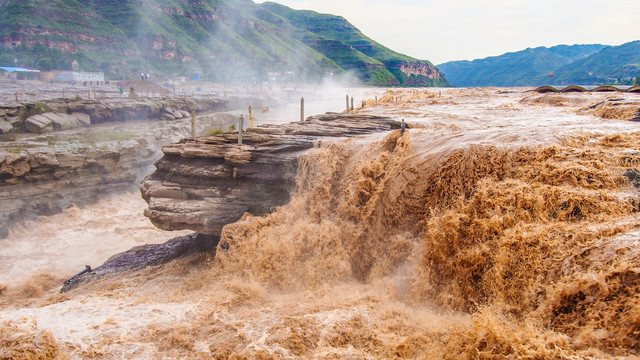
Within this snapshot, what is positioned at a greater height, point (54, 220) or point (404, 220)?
point (404, 220)

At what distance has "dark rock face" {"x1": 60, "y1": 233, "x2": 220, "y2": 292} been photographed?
994cm

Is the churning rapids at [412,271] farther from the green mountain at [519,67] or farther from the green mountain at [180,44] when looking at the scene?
the green mountain at [519,67]

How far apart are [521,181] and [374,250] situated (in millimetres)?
2857

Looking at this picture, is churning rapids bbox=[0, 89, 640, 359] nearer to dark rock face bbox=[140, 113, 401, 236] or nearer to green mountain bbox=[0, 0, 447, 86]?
dark rock face bbox=[140, 113, 401, 236]

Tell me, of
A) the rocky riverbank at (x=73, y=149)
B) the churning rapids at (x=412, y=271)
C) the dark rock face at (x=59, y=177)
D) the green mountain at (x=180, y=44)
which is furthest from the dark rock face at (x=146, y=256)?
the green mountain at (x=180, y=44)

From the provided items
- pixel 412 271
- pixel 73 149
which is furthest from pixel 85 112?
pixel 412 271

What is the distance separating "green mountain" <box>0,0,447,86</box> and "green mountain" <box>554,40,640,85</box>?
33.7 meters

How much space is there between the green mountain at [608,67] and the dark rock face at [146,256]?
2413 inches

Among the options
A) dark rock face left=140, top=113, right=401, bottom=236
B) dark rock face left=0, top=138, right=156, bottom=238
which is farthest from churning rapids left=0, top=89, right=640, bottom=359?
dark rock face left=0, top=138, right=156, bottom=238

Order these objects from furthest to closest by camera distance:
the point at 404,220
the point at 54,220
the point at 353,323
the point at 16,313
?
the point at 54,220
the point at 404,220
the point at 16,313
the point at 353,323

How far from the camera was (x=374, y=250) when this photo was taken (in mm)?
7398

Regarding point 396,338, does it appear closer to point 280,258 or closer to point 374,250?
point 374,250

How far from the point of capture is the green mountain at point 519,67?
90.4 meters

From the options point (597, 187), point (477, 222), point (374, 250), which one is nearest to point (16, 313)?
point (374, 250)
